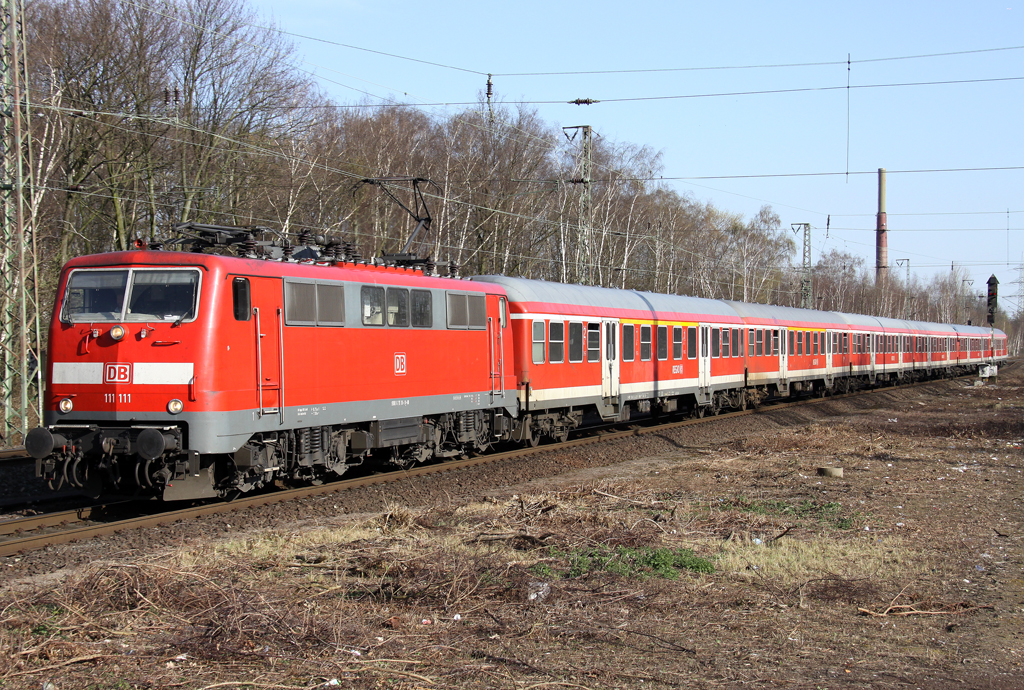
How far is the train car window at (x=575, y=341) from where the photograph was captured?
808 inches

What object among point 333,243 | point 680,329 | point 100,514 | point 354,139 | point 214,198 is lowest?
point 100,514

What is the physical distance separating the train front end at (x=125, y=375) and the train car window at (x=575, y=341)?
10643 millimetres

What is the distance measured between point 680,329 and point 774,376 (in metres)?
8.42

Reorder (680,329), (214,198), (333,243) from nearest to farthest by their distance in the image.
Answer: (333,243) → (680,329) → (214,198)

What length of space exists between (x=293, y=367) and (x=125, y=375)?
2.32m

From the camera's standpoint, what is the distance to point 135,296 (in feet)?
37.6

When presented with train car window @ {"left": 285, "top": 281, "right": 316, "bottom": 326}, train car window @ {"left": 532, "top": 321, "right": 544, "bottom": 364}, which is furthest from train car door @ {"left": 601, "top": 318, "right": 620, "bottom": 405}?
train car window @ {"left": 285, "top": 281, "right": 316, "bottom": 326}

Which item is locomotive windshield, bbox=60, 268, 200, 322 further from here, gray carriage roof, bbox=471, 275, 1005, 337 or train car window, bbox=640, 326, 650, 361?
train car window, bbox=640, 326, 650, 361

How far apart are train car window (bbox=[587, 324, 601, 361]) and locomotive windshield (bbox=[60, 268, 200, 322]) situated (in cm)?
1164

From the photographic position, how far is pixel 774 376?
32500 millimetres

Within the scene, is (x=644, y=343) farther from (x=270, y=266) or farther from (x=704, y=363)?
(x=270, y=266)

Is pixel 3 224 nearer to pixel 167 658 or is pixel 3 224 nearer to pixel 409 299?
pixel 409 299

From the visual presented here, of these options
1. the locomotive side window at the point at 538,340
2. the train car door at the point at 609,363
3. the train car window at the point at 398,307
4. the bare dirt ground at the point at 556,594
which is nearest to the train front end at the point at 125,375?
the bare dirt ground at the point at 556,594

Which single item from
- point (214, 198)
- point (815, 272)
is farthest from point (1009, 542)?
point (815, 272)
